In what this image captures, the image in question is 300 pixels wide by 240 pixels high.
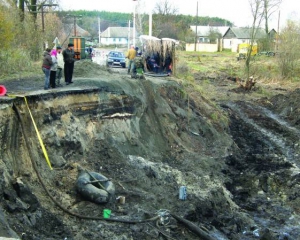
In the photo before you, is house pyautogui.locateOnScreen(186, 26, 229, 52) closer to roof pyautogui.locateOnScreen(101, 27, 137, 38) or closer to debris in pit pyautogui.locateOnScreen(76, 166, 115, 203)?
roof pyautogui.locateOnScreen(101, 27, 137, 38)

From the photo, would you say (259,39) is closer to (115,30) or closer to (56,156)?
(56,156)

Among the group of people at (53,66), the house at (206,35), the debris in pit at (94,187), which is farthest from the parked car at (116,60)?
the house at (206,35)

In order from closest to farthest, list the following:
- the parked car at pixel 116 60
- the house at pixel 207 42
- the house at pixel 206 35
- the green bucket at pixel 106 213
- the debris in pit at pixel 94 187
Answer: the green bucket at pixel 106 213 < the debris in pit at pixel 94 187 < the parked car at pixel 116 60 < the house at pixel 207 42 < the house at pixel 206 35

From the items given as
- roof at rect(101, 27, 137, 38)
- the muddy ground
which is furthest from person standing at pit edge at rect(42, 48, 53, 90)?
roof at rect(101, 27, 137, 38)

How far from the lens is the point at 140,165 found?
14.2 metres

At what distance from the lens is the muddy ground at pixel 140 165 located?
10.2 m

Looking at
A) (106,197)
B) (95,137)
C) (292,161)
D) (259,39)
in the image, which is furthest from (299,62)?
(106,197)

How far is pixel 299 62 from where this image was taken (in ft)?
127

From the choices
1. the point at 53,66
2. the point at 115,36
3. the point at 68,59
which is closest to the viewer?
the point at 53,66

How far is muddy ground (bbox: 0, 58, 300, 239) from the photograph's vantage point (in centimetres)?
1020

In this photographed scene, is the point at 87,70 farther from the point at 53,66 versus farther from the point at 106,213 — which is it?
the point at 106,213

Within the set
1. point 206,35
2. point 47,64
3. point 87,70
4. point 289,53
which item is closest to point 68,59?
point 47,64

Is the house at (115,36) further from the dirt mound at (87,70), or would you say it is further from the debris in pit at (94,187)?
the debris in pit at (94,187)

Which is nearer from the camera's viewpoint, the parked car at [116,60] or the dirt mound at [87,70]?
the dirt mound at [87,70]
